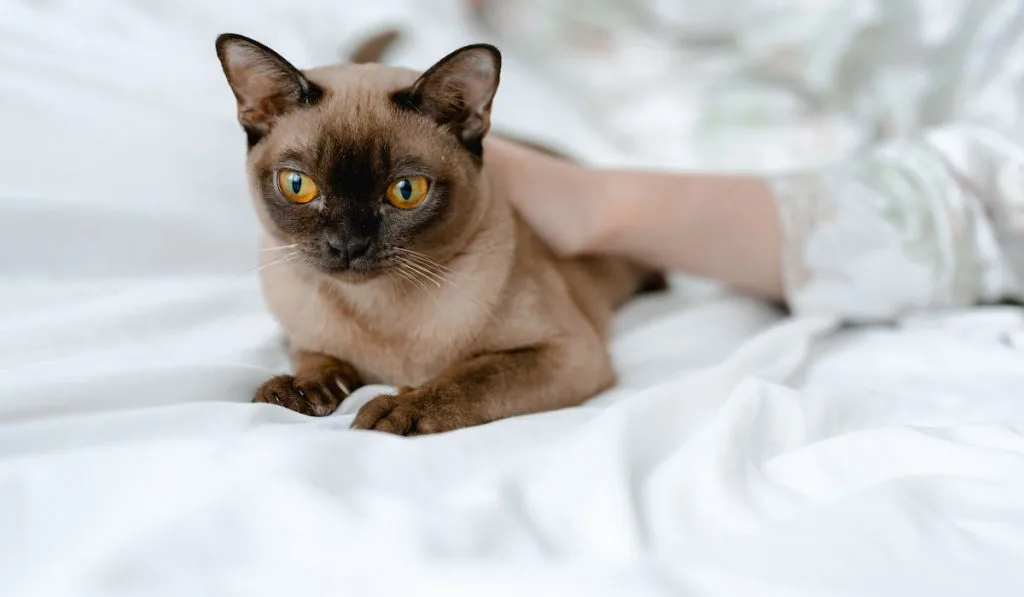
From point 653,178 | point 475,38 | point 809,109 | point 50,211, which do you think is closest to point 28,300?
point 50,211

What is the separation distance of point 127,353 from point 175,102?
61 centimetres

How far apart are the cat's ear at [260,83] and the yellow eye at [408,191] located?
0.52ft

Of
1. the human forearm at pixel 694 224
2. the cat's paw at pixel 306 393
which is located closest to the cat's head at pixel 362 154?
the cat's paw at pixel 306 393

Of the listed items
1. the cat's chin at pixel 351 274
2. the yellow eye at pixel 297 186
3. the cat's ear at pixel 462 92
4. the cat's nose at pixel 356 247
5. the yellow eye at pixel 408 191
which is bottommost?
the cat's chin at pixel 351 274

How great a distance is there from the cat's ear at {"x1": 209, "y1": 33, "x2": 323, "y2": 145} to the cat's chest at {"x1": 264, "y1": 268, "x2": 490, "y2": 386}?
0.73 feet

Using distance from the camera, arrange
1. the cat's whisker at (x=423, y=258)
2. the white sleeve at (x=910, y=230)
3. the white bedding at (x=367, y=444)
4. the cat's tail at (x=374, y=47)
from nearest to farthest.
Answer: the white bedding at (x=367, y=444), the cat's whisker at (x=423, y=258), the white sleeve at (x=910, y=230), the cat's tail at (x=374, y=47)

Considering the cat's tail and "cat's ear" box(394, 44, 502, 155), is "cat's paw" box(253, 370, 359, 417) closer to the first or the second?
"cat's ear" box(394, 44, 502, 155)

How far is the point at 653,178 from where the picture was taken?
1.34 m

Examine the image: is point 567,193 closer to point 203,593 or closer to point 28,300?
point 28,300

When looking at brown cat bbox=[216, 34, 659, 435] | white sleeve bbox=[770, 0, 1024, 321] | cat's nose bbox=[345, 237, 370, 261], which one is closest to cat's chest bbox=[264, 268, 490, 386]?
brown cat bbox=[216, 34, 659, 435]

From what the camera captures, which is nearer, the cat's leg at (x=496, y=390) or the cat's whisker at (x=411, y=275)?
the cat's leg at (x=496, y=390)

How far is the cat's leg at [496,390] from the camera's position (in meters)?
0.88

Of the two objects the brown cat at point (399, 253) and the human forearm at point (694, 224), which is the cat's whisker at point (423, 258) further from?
the human forearm at point (694, 224)

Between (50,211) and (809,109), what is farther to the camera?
(809,109)
